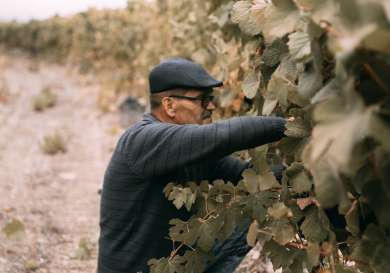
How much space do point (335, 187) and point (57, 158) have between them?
7.17 metres

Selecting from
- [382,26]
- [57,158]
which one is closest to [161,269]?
[382,26]

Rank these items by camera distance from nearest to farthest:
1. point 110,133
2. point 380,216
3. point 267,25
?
point 380,216, point 267,25, point 110,133

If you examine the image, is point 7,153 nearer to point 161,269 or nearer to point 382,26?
point 161,269

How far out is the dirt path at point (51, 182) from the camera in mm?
4066

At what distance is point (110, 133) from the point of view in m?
9.31

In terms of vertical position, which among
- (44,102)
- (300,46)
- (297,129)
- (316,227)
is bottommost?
(44,102)

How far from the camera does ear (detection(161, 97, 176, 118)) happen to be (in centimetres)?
240

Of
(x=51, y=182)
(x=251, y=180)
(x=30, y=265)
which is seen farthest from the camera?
(x=51, y=182)

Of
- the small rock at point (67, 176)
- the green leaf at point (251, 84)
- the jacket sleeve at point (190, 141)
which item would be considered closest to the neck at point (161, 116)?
the jacket sleeve at point (190, 141)

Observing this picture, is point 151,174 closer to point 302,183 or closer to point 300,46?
point 302,183

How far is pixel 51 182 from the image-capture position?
6.53 m

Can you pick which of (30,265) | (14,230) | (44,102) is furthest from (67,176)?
(44,102)

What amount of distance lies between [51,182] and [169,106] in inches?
176

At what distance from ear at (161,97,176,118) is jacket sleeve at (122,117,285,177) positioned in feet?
0.80
